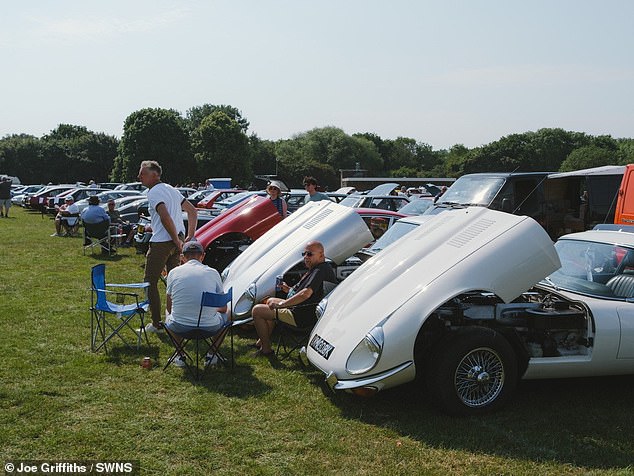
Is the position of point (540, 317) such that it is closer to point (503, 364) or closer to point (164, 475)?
point (503, 364)

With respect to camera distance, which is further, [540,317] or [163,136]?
[163,136]

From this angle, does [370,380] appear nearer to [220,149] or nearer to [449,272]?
[449,272]

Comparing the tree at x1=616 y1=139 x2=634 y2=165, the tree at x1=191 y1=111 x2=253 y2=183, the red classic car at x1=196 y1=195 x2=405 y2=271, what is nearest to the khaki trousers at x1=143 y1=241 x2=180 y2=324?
Result: the red classic car at x1=196 y1=195 x2=405 y2=271

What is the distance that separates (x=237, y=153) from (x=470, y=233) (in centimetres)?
6550

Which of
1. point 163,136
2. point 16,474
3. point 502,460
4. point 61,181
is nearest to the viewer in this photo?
point 16,474

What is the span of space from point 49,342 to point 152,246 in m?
1.56

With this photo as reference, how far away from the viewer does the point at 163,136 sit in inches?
2623

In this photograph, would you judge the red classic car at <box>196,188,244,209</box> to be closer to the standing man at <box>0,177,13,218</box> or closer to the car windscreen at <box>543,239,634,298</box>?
the standing man at <box>0,177,13,218</box>

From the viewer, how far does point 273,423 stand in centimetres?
498

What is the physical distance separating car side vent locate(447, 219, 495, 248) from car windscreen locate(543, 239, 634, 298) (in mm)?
822

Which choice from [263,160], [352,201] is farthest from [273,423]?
[263,160]

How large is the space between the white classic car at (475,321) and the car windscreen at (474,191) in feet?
21.2

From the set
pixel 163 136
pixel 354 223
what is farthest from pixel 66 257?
pixel 163 136

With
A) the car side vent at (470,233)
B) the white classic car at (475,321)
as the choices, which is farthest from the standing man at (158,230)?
the car side vent at (470,233)
